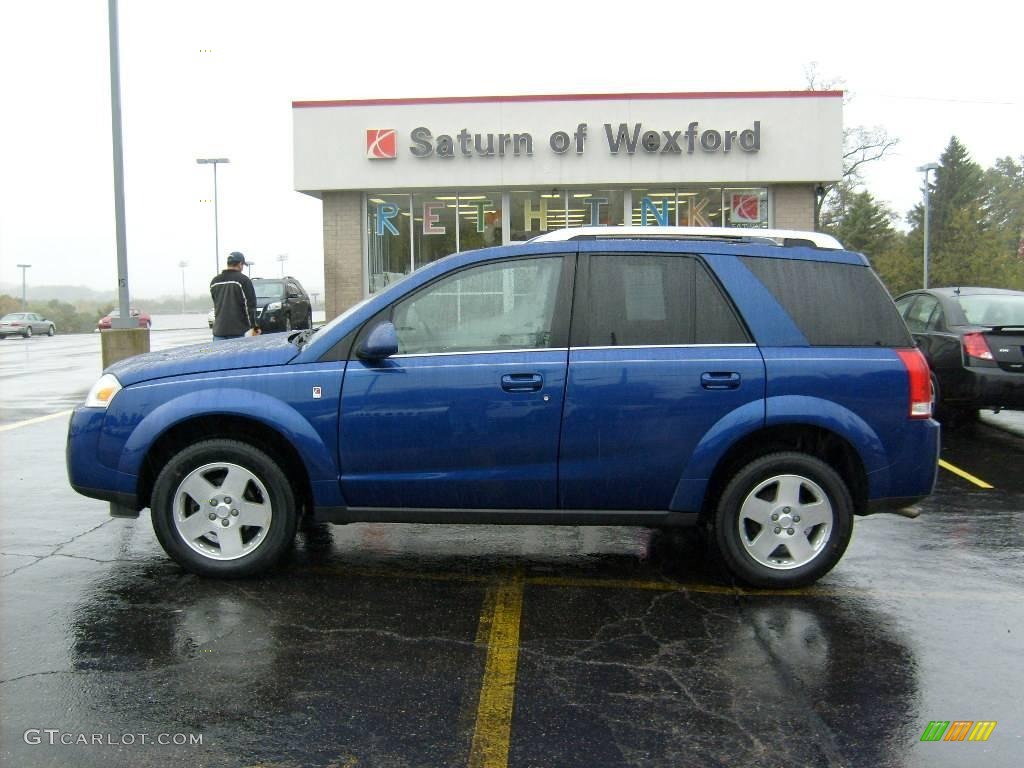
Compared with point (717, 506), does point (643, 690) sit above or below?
below

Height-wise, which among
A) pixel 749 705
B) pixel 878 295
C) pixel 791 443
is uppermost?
pixel 878 295

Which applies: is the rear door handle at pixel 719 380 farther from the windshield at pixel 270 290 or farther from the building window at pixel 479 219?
the windshield at pixel 270 290

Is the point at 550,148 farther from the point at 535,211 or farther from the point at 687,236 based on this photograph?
the point at 687,236

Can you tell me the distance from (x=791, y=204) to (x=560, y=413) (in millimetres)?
17272

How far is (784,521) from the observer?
16.5 ft

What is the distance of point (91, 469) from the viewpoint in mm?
5074

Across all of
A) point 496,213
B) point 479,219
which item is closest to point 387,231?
point 479,219

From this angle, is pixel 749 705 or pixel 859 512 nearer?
pixel 749 705

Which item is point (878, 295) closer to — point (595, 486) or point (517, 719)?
point (595, 486)

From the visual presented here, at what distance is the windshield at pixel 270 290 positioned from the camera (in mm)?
25956

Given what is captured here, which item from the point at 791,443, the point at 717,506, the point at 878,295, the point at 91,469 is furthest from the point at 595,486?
the point at 91,469

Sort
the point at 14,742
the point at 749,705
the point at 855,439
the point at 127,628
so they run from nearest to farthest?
the point at 14,742, the point at 749,705, the point at 127,628, the point at 855,439

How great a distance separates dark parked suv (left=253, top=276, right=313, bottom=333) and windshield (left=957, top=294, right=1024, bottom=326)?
16.3 m

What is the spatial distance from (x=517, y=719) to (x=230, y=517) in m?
2.26
